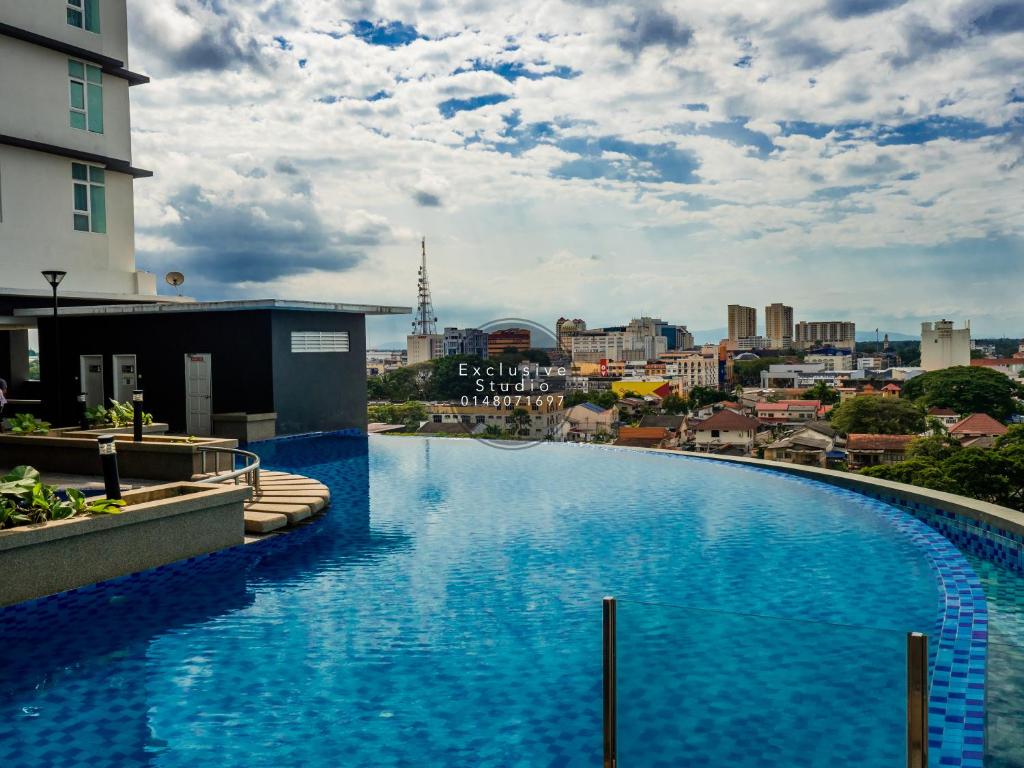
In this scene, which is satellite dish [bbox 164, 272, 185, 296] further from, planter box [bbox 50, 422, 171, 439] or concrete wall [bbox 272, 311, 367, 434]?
planter box [bbox 50, 422, 171, 439]

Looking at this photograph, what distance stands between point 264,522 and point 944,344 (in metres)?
82.4

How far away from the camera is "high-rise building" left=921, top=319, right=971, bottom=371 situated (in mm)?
75688

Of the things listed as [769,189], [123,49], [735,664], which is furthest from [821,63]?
[769,189]

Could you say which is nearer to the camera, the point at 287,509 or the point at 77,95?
the point at 287,509

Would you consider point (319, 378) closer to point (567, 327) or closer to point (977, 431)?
point (567, 327)

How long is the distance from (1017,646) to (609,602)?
13.3ft

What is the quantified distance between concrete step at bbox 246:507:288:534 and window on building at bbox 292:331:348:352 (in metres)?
8.74

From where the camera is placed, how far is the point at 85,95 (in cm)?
2138

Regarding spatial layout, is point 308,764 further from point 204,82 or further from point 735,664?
point 204,82

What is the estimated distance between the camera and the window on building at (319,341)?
17.1m

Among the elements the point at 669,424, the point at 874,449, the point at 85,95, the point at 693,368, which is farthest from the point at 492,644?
the point at 693,368

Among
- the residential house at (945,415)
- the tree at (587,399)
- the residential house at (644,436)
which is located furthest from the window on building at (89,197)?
the residential house at (945,415)

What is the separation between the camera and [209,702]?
4547 millimetres

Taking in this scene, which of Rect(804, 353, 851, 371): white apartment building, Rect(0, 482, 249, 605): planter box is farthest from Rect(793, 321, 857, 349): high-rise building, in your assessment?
Rect(0, 482, 249, 605): planter box
